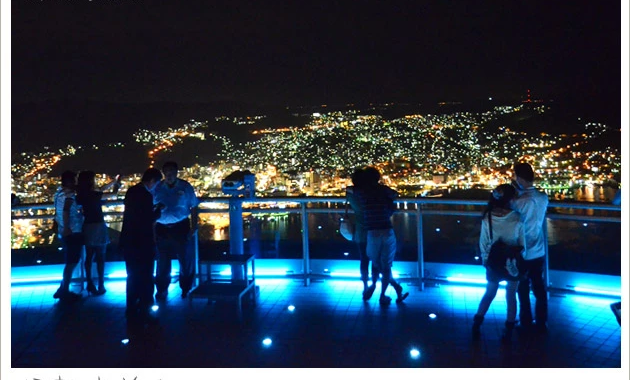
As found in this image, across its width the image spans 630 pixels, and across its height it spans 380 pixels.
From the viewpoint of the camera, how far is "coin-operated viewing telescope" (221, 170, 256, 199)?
6.02 meters

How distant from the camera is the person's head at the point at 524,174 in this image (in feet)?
14.7

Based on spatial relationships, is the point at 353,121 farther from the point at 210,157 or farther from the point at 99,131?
the point at 99,131

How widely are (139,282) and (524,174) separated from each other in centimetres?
338

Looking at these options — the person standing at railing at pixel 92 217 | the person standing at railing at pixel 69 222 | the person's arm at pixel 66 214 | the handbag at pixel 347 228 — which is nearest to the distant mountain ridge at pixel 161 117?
the person standing at railing at pixel 92 217

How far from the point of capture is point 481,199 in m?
5.51

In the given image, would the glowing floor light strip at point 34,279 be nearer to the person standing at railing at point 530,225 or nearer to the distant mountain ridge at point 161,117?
the person standing at railing at point 530,225

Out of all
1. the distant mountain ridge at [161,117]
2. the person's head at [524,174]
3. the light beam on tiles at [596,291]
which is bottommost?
the light beam on tiles at [596,291]

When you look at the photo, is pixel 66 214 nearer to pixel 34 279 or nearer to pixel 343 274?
pixel 34 279

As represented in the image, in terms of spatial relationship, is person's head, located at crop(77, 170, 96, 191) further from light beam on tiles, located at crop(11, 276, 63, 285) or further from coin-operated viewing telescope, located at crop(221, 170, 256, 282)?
light beam on tiles, located at crop(11, 276, 63, 285)

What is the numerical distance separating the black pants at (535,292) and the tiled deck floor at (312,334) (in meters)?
0.19

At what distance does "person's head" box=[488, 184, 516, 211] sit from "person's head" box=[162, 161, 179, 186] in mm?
3006

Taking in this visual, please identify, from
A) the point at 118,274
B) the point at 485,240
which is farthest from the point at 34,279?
the point at 485,240

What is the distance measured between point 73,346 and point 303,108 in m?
11.1

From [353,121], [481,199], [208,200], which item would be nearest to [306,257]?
[208,200]
